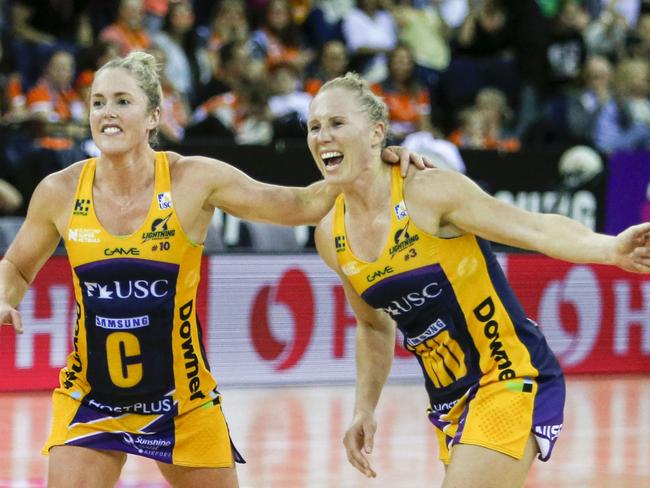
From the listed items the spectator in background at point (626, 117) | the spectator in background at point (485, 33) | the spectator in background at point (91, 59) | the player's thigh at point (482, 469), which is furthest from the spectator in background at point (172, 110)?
the player's thigh at point (482, 469)

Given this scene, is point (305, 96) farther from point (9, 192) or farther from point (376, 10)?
point (9, 192)

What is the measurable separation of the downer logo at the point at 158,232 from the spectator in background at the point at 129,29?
724 cm

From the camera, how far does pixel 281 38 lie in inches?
507

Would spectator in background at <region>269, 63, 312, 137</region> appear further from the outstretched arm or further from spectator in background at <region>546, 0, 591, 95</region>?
the outstretched arm

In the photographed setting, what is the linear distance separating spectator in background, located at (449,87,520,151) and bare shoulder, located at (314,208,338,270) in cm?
773

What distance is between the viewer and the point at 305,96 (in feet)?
39.3

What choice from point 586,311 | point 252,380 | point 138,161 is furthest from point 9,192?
point 138,161

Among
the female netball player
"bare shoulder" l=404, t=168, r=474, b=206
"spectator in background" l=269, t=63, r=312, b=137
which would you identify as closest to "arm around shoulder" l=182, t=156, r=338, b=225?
the female netball player

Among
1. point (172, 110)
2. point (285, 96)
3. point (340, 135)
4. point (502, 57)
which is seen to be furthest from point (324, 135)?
point (502, 57)

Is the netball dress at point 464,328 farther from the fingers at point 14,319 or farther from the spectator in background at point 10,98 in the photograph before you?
the spectator in background at point 10,98

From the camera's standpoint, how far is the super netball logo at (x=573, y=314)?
1066 centimetres

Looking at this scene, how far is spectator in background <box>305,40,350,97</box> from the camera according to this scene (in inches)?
488

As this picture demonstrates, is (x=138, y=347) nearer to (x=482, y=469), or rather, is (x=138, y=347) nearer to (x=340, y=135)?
(x=340, y=135)

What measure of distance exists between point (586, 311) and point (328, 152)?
21.8 feet
